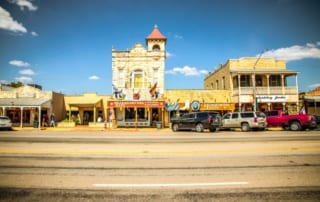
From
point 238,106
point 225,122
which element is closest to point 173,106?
→ point 225,122

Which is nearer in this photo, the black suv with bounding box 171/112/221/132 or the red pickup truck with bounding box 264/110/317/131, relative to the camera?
the red pickup truck with bounding box 264/110/317/131

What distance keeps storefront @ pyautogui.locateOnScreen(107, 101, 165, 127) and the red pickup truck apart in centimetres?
1247

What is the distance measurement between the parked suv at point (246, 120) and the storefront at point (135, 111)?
27.1 ft

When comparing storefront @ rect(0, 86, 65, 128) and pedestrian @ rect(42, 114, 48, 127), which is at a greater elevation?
storefront @ rect(0, 86, 65, 128)

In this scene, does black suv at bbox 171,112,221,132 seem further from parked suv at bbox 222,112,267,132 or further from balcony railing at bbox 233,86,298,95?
balcony railing at bbox 233,86,298,95

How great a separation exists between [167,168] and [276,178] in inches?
118

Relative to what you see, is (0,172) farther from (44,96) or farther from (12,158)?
(44,96)

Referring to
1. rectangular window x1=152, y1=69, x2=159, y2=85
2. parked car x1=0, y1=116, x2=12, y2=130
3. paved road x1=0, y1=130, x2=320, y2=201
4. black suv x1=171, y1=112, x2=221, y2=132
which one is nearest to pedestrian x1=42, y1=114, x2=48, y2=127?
parked car x1=0, y1=116, x2=12, y2=130

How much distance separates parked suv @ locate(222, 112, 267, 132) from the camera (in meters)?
18.0

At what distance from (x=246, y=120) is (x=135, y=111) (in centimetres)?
1413

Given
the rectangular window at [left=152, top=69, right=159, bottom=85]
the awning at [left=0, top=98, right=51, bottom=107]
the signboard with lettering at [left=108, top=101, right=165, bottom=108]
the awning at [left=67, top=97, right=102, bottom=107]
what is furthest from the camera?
the awning at [left=67, top=97, right=102, bottom=107]

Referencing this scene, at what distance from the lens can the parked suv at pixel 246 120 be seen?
59.0 feet

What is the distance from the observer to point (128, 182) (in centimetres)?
454

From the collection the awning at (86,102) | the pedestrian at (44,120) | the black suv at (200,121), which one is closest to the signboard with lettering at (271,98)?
the black suv at (200,121)
